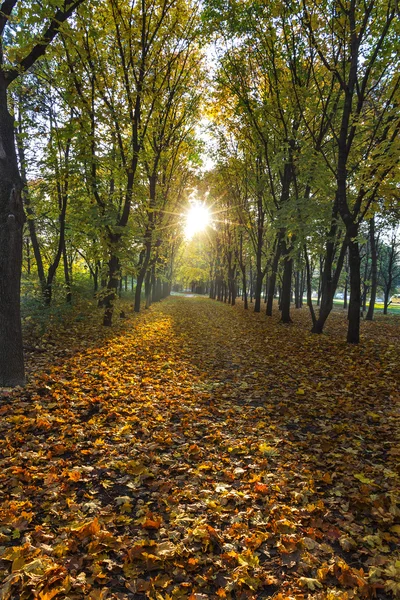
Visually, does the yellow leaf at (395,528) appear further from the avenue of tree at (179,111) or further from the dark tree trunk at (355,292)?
the dark tree trunk at (355,292)

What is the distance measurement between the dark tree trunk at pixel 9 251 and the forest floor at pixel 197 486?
571 mm

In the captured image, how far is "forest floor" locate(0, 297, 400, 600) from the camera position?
8.13 feet

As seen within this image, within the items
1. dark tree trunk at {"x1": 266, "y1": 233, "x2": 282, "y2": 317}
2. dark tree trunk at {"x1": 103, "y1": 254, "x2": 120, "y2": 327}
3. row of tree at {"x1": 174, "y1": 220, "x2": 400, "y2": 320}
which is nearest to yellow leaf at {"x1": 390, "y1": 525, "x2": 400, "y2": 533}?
row of tree at {"x1": 174, "y1": 220, "x2": 400, "y2": 320}

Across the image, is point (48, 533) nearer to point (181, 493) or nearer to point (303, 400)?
point (181, 493)

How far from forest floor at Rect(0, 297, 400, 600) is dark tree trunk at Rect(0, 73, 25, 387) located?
22.5 inches

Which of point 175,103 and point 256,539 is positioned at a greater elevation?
point 175,103

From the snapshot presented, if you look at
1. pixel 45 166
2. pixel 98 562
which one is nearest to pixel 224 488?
pixel 98 562

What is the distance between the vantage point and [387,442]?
180 inches

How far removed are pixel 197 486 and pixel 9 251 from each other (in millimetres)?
5078

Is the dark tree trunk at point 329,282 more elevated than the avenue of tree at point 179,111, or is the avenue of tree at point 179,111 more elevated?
the avenue of tree at point 179,111

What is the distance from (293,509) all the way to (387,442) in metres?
2.21

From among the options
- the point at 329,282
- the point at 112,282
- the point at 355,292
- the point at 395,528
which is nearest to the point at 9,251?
the point at 395,528

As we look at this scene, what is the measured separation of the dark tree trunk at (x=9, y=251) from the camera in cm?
552

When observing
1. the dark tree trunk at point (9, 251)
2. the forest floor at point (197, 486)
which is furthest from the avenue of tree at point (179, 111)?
the forest floor at point (197, 486)
